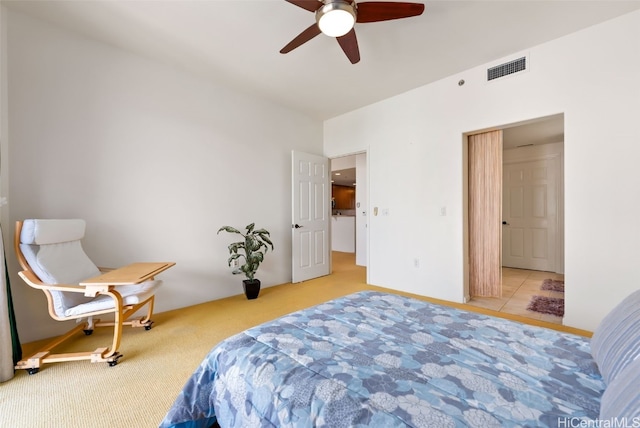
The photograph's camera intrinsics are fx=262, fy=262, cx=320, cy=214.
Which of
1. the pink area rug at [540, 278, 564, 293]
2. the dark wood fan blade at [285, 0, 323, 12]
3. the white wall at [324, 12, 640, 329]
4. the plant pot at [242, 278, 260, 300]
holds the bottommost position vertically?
the pink area rug at [540, 278, 564, 293]

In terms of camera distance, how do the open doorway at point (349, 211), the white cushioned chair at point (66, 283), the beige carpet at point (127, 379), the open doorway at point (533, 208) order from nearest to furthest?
the beige carpet at point (127, 379) → the white cushioned chair at point (66, 283) → the open doorway at point (533, 208) → the open doorway at point (349, 211)

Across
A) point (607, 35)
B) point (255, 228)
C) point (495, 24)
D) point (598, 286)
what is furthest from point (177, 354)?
point (607, 35)

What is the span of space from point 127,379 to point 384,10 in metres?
3.02

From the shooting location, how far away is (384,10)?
69.3 inches

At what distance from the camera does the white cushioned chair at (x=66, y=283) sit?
1861 mm

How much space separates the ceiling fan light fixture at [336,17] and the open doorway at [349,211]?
278 cm

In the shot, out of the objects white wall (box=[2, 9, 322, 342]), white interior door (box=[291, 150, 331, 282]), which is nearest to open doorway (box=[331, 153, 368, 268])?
white interior door (box=[291, 150, 331, 282])

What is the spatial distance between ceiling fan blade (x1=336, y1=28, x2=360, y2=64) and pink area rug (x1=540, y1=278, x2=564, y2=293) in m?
4.11

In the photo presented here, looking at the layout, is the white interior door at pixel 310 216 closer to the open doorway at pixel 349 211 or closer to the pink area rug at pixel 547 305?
the open doorway at pixel 349 211

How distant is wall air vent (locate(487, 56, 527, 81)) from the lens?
2705mm

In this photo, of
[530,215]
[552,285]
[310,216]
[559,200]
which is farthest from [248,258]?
[559,200]

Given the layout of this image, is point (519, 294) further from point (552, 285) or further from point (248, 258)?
point (248, 258)

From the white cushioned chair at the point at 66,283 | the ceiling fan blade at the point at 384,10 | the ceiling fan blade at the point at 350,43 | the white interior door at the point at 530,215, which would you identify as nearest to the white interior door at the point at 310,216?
the ceiling fan blade at the point at 350,43

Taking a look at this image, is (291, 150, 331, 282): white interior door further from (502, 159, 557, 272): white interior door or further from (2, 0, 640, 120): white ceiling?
(502, 159, 557, 272): white interior door
